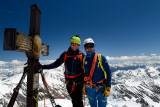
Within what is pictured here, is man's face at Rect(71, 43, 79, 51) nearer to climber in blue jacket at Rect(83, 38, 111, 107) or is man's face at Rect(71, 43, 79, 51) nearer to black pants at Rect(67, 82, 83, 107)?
climber in blue jacket at Rect(83, 38, 111, 107)

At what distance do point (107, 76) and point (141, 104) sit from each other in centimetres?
21963

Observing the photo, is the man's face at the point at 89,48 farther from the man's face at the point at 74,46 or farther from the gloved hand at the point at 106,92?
the gloved hand at the point at 106,92

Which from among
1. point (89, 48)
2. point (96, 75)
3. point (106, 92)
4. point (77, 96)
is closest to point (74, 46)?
point (89, 48)

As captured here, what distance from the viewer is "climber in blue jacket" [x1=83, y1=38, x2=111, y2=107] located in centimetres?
556

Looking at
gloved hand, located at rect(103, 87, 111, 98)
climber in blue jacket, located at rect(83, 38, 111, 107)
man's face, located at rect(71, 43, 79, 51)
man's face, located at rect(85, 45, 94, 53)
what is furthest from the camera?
man's face, located at rect(71, 43, 79, 51)

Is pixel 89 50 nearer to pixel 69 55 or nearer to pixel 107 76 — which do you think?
pixel 69 55

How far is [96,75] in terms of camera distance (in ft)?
18.6

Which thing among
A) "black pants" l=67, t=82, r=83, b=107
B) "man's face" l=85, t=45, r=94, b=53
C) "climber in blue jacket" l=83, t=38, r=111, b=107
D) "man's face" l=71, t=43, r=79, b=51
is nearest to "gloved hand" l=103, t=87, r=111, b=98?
"climber in blue jacket" l=83, t=38, r=111, b=107

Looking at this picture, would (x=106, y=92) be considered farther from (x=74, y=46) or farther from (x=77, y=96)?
(x=74, y=46)

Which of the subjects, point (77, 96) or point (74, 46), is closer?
point (77, 96)

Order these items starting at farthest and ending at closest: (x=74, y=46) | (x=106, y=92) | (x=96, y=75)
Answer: (x=74, y=46) → (x=96, y=75) → (x=106, y=92)

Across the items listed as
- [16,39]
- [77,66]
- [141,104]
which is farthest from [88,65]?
[141,104]

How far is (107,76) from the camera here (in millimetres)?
5629

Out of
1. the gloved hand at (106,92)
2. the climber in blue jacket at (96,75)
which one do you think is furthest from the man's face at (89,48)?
the gloved hand at (106,92)
